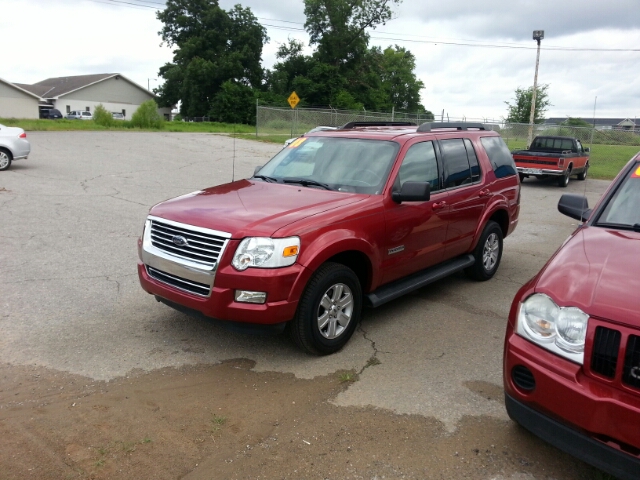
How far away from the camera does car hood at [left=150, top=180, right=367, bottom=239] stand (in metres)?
4.13

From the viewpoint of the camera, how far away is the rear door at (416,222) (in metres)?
4.97

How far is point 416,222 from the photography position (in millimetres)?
5227

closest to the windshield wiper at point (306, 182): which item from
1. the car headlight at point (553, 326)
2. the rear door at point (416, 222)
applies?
the rear door at point (416, 222)

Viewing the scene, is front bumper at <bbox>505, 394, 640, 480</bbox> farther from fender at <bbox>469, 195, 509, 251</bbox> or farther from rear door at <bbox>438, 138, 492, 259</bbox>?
fender at <bbox>469, 195, 509, 251</bbox>

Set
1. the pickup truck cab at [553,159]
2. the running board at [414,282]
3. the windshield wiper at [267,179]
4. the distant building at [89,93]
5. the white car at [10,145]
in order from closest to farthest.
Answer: the running board at [414,282]
the windshield wiper at [267,179]
the white car at [10,145]
the pickup truck cab at [553,159]
the distant building at [89,93]

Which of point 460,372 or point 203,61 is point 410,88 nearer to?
point 203,61

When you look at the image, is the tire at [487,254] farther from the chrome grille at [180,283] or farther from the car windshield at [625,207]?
the chrome grille at [180,283]

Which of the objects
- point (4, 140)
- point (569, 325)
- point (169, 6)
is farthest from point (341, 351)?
point (169, 6)

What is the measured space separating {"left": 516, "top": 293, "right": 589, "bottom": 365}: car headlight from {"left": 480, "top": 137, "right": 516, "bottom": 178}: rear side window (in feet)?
13.2

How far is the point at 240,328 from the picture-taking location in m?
4.12

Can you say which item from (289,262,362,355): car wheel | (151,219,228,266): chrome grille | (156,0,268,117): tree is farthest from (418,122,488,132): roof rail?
(156,0,268,117): tree

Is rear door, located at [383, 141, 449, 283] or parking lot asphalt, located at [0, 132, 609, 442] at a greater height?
rear door, located at [383, 141, 449, 283]

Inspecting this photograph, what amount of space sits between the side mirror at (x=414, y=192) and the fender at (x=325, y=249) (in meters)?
0.55

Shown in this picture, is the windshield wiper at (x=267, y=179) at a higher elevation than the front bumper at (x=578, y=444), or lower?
higher
